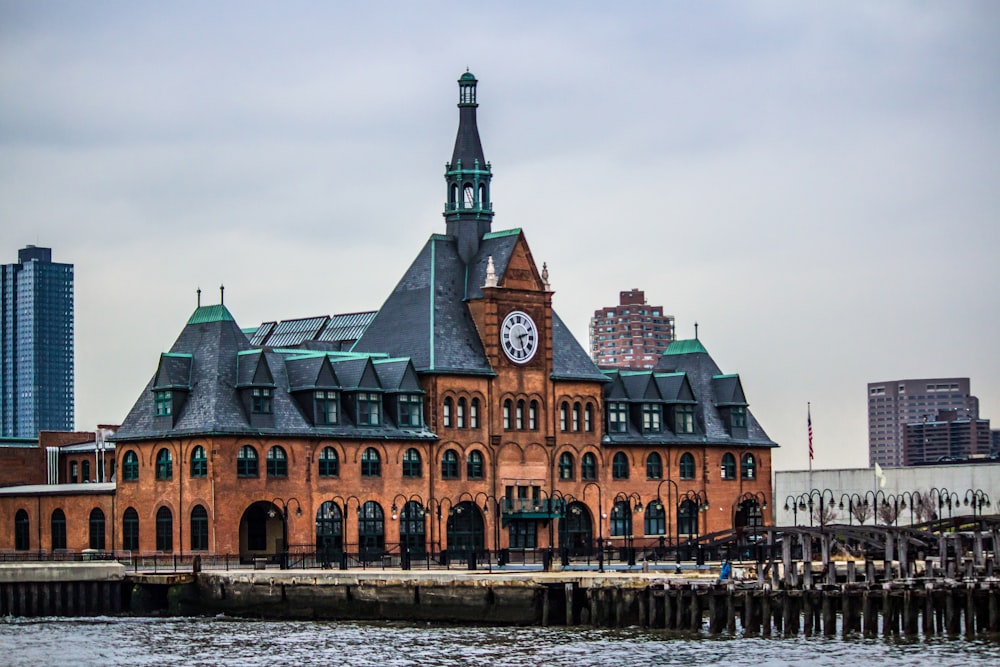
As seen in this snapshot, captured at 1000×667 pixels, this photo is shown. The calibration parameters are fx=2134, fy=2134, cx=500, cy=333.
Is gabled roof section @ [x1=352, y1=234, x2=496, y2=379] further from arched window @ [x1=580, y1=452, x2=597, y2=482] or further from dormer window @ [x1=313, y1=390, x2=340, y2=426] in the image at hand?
arched window @ [x1=580, y1=452, x2=597, y2=482]

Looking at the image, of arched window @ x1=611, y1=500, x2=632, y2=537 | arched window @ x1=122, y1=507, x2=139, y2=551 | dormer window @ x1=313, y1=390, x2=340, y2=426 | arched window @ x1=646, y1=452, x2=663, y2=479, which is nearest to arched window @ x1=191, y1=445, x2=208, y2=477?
arched window @ x1=122, y1=507, x2=139, y2=551

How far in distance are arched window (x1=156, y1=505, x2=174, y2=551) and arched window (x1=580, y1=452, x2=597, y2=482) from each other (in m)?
29.5

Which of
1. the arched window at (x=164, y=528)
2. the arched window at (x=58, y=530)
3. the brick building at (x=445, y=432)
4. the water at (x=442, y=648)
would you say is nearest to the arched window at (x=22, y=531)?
the arched window at (x=58, y=530)

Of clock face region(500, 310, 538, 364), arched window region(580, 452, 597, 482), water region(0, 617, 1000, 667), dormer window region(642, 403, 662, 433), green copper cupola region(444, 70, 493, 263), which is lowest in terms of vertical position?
water region(0, 617, 1000, 667)

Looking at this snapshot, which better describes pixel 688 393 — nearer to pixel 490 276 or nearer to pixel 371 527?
pixel 490 276

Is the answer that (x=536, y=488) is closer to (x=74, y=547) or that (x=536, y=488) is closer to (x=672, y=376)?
(x=672, y=376)

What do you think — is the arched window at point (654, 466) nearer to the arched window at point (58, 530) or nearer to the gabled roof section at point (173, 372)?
the gabled roof section at point (173, 372)

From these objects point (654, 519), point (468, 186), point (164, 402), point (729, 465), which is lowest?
point (654, 519)

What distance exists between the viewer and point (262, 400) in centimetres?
11875

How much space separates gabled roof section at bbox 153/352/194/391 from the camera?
11862 cm

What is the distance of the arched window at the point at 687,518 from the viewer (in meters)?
140

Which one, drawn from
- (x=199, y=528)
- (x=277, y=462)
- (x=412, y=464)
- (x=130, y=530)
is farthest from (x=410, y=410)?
(x=130, y=530)

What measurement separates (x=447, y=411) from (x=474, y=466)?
3.96 metres

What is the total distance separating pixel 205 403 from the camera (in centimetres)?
11762
